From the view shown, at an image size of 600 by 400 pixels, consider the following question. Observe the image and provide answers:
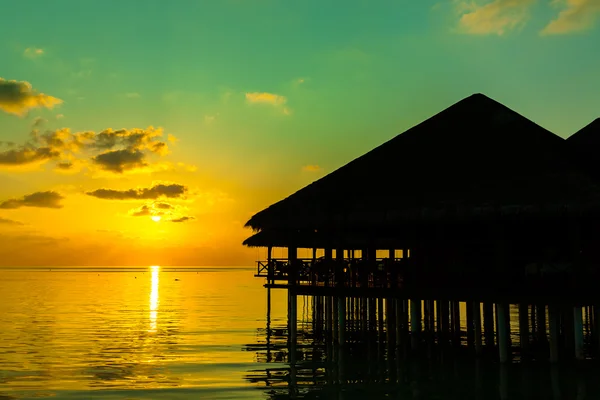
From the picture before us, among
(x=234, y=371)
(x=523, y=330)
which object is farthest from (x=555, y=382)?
(x=234, y=371)

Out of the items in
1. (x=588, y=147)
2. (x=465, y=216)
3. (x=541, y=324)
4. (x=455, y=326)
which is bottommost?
(x=455, y=326)

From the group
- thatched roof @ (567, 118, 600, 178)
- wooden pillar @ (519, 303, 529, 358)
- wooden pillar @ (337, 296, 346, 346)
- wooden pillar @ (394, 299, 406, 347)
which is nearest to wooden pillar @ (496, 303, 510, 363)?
wooden pillar @ (519, 303, 529, 358)

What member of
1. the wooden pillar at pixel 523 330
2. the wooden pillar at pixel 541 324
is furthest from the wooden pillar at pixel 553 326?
the wooden pillar at pixel 541 324

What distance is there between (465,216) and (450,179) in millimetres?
2575

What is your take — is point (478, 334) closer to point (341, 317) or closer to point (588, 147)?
point (341, 317)

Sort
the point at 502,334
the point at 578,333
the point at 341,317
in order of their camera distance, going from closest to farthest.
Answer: the point at 578,333 < the point at 502,334 < the point at 341,317

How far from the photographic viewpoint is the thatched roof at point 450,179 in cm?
2055

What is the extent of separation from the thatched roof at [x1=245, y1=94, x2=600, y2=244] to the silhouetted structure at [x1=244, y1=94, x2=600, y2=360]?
0.14ft

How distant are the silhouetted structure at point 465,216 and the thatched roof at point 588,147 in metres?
1.14

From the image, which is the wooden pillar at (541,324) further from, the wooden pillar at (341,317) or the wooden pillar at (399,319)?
the wooden pillar at (341,317)

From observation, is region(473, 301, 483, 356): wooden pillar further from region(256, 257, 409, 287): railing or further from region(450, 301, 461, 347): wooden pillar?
region(450, 301, 461, 347): wooden pillar

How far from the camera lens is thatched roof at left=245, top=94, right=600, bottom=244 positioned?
2055 centimetres

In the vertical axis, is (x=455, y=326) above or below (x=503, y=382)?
above

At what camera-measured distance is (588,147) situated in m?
29.3
